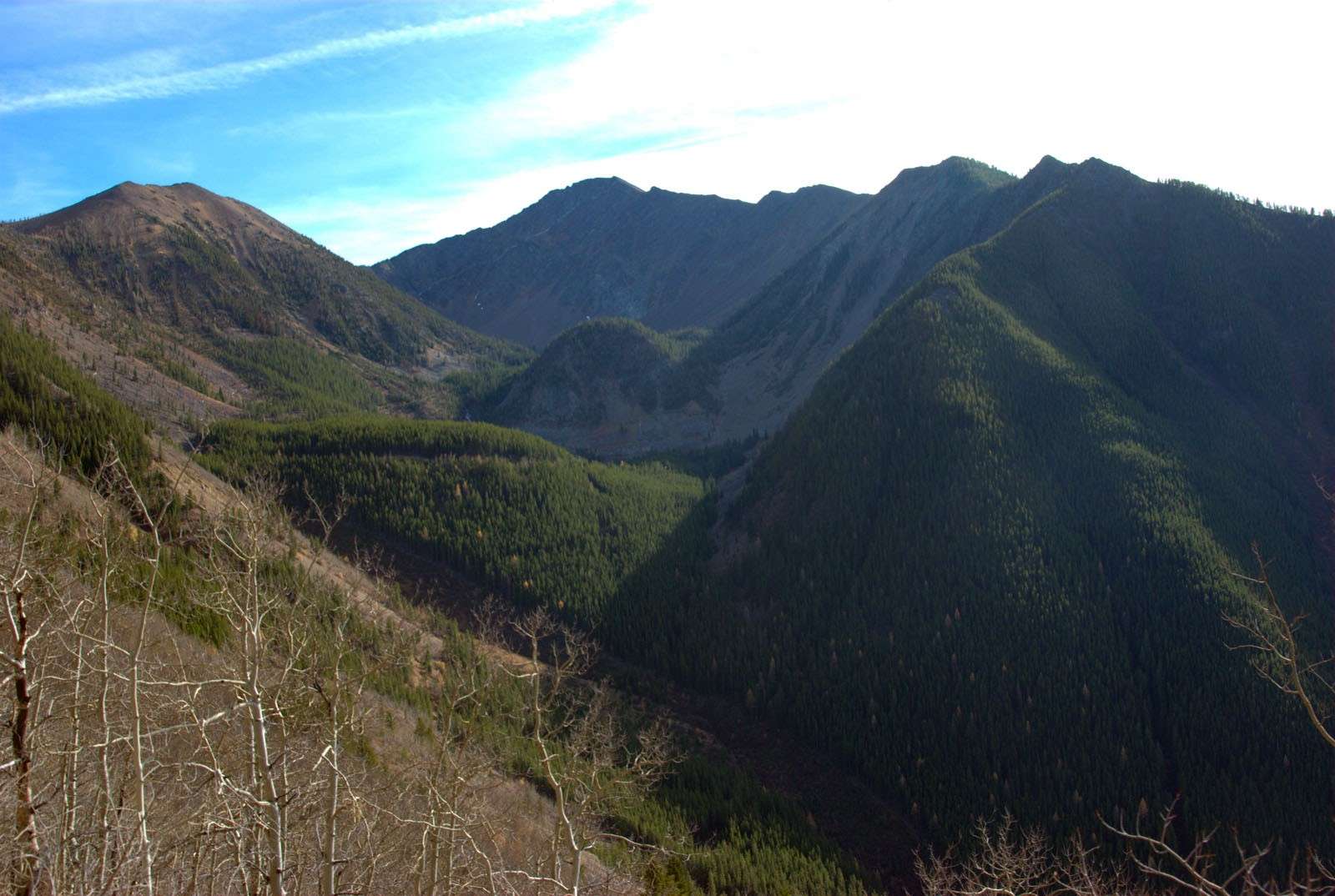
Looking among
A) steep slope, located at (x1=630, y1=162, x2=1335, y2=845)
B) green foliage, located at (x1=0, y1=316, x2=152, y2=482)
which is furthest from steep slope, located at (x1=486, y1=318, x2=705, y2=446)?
green foliage, located at (x1=0, y1=316, x2=152, y2=482)

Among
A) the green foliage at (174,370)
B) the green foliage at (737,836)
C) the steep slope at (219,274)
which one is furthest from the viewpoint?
the steep slope at (219,274)

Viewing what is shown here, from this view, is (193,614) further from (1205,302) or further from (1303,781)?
(1205,302)

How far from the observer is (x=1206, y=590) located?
53625mm

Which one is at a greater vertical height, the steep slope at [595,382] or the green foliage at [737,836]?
the steep slope at [595,382]

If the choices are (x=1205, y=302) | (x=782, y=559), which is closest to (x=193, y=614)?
(x=782, y=559)

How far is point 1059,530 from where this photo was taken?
60.4 m

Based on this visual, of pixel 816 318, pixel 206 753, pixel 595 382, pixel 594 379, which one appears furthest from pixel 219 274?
pixel 206 753

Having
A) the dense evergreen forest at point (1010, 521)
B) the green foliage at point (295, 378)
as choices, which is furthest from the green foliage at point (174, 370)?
the dense evergreen forest at point (1010, 521)

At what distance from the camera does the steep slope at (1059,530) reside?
4619cm

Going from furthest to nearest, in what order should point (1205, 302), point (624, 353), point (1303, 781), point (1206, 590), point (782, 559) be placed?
1. point (624, 353)
2. point (1205, 302)
3. point (782, 559)
4. point (1206, 590)
5. point (1303, 781)

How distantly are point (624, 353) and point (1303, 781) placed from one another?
126166 millimetres

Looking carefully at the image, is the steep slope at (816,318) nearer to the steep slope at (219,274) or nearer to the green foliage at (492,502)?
the green foliage at (492,502)

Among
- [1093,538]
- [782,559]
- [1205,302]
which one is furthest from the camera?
[1205,302]

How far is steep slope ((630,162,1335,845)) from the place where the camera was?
46.2m
